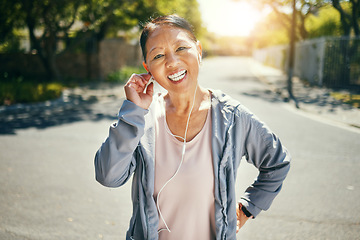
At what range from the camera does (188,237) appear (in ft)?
5.53

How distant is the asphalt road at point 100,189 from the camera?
3.54 metres

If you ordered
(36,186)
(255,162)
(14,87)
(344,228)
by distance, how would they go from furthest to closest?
(14,87) → (36,186) → (344,228) → (255,162)

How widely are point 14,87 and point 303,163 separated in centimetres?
1093

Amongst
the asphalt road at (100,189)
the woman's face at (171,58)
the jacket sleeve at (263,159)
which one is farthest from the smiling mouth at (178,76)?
the asphalt road at (100,189)

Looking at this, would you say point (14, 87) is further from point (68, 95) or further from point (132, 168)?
point (132, 168)

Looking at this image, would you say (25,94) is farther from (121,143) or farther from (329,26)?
(329,26)

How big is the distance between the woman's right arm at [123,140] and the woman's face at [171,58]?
0.57 feet

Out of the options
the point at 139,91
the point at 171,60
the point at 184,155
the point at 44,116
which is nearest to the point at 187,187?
the point at 184,155

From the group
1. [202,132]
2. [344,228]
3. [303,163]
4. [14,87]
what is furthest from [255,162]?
[14,87]

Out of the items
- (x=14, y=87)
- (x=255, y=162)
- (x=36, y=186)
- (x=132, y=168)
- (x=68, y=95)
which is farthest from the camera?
(x=68, y=95)

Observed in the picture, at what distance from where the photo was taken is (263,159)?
5.81 ft

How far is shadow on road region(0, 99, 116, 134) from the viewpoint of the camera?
27.3 ft

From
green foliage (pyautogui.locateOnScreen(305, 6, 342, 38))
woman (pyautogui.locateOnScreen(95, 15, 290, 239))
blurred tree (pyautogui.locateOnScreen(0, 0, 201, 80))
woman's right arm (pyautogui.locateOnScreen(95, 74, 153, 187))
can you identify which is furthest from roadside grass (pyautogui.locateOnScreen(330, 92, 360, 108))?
woman's right arm (pyautogui.locateOnScreen(95, 74, 153, 187))

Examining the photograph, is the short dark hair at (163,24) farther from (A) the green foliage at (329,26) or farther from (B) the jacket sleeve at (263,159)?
(A) the green foliage at (329,26)
